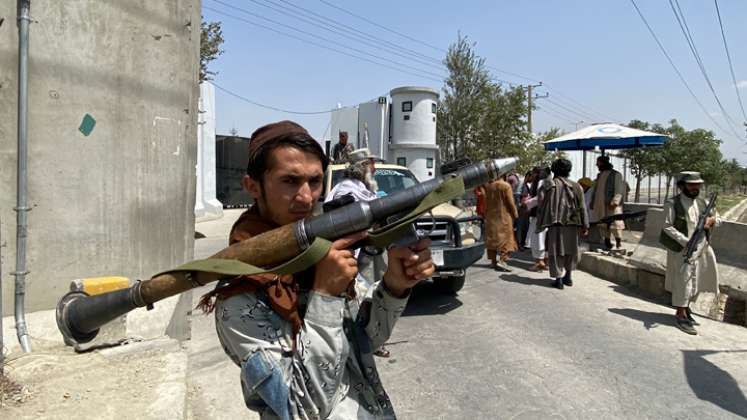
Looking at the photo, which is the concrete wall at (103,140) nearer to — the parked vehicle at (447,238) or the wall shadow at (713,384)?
the parked vehicle at (447,238)

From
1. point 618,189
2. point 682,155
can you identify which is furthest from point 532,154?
point 618,189

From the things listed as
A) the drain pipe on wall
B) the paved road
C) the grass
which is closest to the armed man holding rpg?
the paved road

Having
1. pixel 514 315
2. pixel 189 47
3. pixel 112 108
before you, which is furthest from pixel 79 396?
pixel 514 315

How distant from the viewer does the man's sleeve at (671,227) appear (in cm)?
500

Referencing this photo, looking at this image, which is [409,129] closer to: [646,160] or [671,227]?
[671,227]

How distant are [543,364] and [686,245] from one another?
7.90 ft

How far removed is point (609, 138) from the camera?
9547 millimetres

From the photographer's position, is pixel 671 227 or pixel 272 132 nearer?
pixel 272 132

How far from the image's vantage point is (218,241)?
35.6ft

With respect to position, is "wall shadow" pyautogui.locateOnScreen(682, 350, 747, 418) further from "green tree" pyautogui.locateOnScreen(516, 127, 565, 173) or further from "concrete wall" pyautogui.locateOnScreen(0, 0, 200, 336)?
"green tree" pyautogui.locateOnScreen(516, 127, 565, 173)

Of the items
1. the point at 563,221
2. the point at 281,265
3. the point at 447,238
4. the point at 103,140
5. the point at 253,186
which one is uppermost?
the point at 103,140

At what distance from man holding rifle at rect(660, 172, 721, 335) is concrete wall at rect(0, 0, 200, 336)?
530 cm

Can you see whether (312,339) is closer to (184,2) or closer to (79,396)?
(79,396)

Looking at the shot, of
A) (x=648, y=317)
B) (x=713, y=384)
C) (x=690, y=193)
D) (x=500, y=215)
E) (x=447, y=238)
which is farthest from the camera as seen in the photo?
(x=500, y=215)
